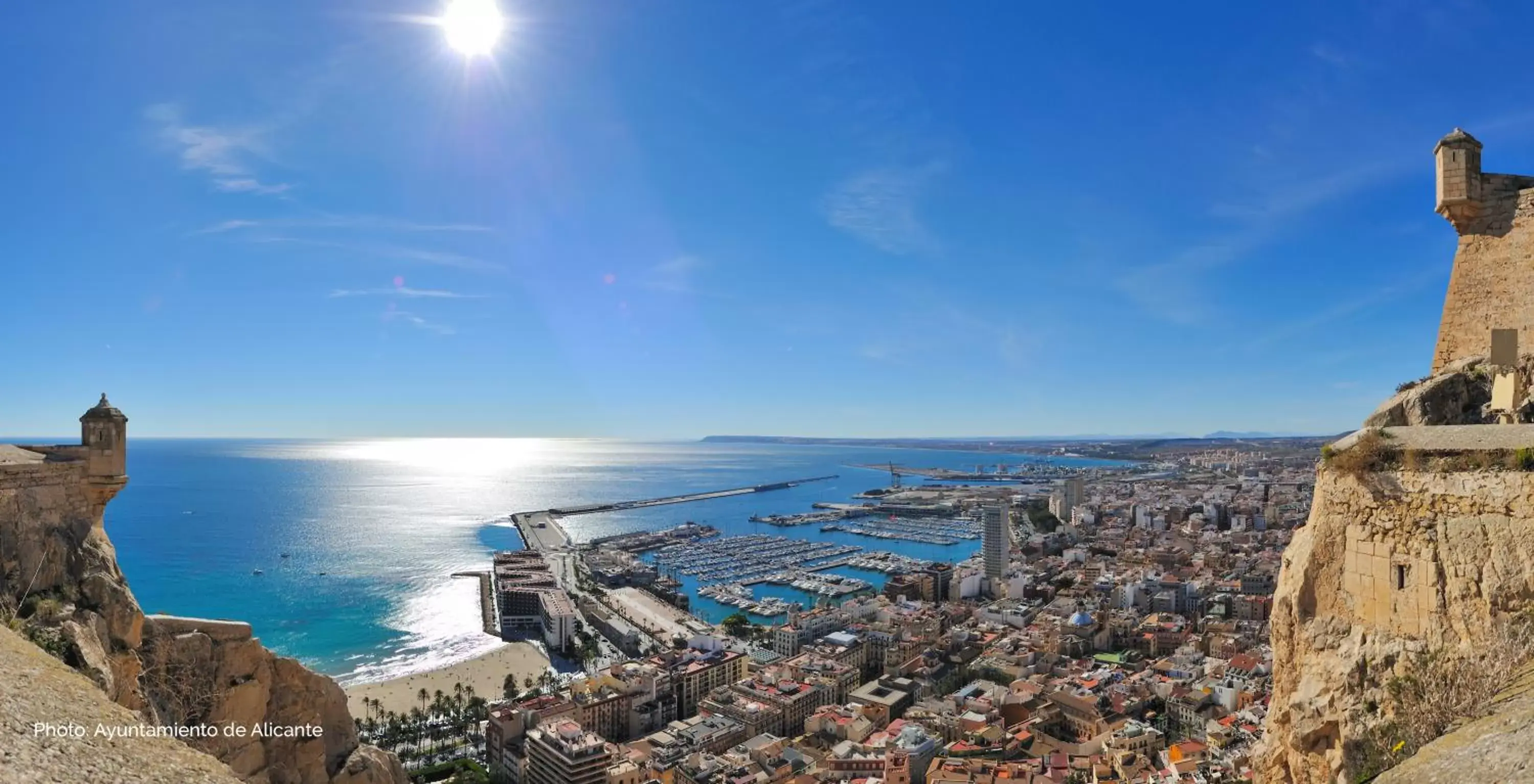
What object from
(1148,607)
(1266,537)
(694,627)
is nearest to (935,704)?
(694,627)

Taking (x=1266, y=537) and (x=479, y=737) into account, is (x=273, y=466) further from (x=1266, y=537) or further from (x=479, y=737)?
(x=1266, y=537)

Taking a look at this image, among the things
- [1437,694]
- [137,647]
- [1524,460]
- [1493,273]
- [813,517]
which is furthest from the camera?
[813,517]

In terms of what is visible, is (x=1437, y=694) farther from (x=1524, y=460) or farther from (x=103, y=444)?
(x=103, y=444)

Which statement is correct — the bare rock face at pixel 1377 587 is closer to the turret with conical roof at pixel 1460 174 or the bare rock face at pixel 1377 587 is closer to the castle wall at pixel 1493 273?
the castle wall at pixel 1493 273

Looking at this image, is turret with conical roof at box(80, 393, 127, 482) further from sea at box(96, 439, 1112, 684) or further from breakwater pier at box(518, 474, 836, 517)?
breakwater pier at box(518, 474, 836, 517)

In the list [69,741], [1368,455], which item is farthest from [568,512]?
[1368,455]

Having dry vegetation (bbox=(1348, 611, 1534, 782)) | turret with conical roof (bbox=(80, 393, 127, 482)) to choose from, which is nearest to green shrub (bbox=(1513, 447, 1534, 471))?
dry vegetation (bbox=(1348, 611, 1534, 782))
